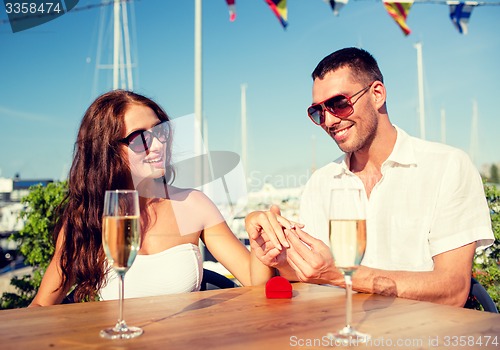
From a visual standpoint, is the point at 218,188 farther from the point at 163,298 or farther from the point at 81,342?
the point at 81,342

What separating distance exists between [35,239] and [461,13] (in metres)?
4.91

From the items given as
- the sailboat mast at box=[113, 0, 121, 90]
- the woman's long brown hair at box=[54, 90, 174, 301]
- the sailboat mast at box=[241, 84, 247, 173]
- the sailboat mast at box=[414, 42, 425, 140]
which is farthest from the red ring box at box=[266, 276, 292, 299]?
the sailboat mast at box=[241, 84, 247, 173]

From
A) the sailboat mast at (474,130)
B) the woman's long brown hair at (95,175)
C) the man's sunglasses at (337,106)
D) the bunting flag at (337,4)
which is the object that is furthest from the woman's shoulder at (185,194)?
the sailboat mast at (474,130)

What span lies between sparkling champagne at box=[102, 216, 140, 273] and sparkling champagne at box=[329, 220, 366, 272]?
47 centimetres

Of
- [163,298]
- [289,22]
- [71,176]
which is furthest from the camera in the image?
[289,22]

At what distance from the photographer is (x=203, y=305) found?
1469mm

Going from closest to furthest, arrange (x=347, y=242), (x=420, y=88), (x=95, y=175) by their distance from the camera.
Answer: (x=347, y=242) → (x=95, y=175) → (x=420, y=88)

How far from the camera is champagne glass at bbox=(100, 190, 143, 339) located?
1.15 metres

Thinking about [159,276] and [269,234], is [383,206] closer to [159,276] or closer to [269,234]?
[269,234]

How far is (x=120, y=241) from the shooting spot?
1162 mm

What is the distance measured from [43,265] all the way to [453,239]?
12.2 feet

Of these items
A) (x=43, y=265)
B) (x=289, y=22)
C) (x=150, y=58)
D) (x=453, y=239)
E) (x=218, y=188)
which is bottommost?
(x=43, y=265)

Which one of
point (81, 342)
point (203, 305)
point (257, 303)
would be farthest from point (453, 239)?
point (81, 342)

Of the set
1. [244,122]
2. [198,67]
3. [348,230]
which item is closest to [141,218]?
[348,230]
